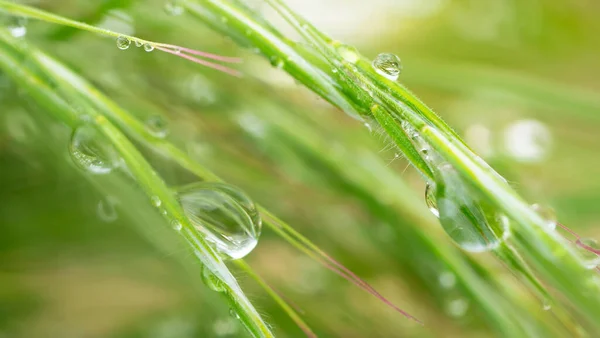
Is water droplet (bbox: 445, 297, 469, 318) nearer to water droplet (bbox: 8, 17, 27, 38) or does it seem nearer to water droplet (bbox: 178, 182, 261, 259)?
water droplet (bbox: 178, 182, 261, 259)

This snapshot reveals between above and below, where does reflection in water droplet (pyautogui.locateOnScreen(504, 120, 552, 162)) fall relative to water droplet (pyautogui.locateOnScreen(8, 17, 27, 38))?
below

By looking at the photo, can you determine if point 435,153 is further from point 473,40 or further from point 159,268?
point 473,40

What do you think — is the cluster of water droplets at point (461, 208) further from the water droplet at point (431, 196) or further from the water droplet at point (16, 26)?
the water droplet at point (16, 26)

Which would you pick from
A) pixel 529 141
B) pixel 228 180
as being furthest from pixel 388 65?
pixel 529 141

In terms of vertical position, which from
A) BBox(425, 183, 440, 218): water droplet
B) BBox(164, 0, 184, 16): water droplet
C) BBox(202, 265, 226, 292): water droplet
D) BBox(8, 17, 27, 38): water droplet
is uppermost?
BBox(8, 17, 27, 38): water droplet

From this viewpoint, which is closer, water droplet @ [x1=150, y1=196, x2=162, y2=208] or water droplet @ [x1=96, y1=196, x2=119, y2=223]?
water droplet @ [x1=150, y1=196, x2=162, y2=208]

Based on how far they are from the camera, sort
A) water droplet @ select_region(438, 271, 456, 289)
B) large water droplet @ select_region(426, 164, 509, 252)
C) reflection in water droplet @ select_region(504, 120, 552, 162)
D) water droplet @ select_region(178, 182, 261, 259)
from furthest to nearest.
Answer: reflection in water droplet @ select_region(504, 120, 552, 162), water droplet @ select_region(438, 271, 456, 289), water droplet @ select_region(178, 182, 261, 259), large water droplet @ select_region(426, 164, 509, 252)

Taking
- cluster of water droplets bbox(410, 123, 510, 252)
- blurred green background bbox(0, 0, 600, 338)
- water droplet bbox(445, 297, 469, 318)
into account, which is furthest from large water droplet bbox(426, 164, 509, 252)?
water droplet bbox(445, 297, 469, 318)

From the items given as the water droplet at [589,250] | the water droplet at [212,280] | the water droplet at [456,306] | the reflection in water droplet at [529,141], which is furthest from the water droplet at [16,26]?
the reflection in water droplet at [529,141]
